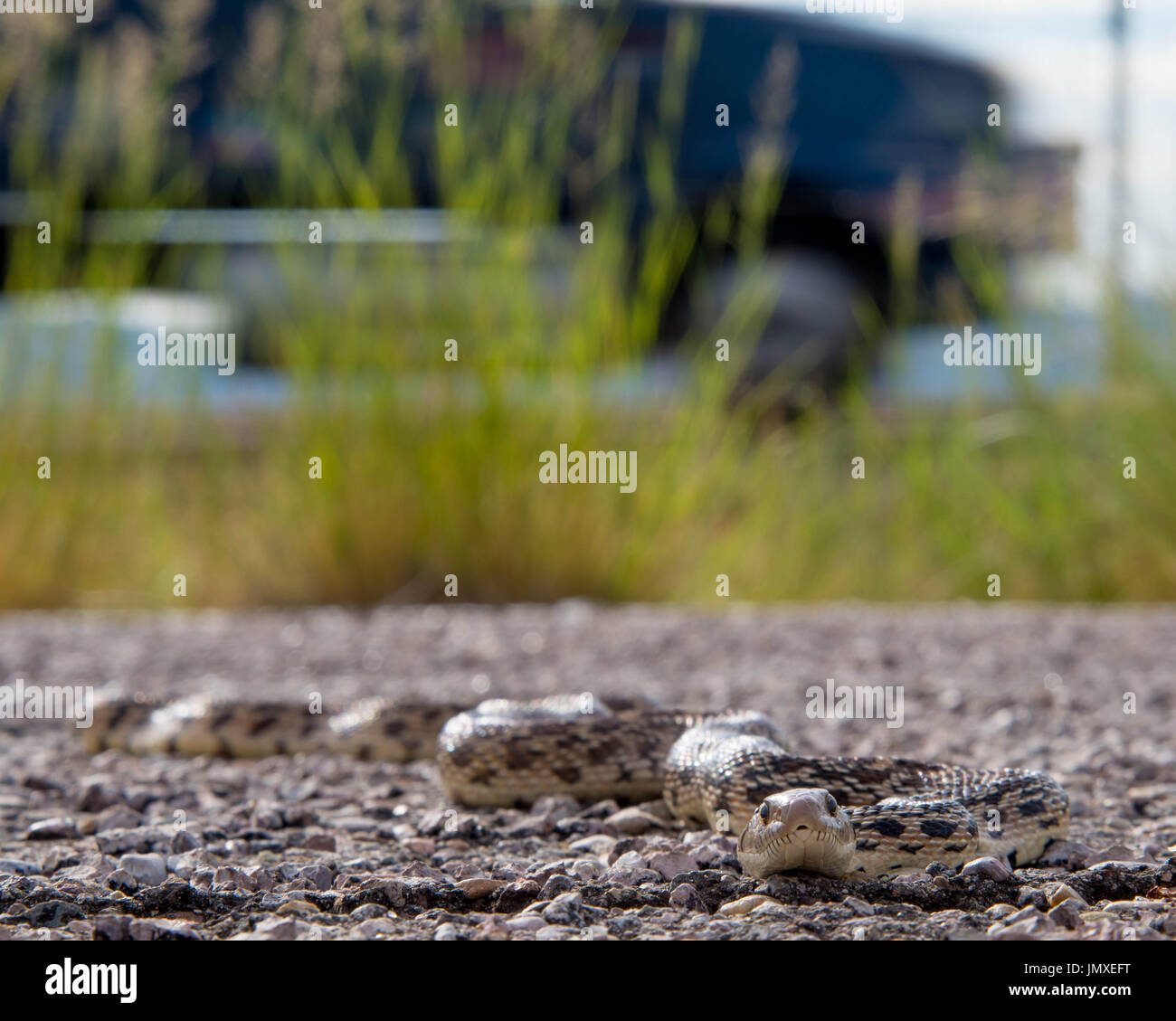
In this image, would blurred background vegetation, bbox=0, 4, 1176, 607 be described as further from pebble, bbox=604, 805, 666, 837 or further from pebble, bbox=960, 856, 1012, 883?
pebble, bbox=960, 856, 1012, 883

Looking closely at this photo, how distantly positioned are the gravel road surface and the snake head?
0.13 ft

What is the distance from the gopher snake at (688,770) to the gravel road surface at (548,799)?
0.20 feet

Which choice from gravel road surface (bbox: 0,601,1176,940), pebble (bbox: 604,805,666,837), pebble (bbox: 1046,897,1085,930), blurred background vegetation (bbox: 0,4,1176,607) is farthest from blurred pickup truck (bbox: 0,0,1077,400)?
pebble (bbox: 1046,897,1085,930)

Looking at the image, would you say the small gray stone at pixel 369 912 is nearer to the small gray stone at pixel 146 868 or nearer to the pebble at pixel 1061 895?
the small gray stone at pixel 146 868

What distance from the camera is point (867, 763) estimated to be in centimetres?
269

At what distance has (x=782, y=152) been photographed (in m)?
8.71

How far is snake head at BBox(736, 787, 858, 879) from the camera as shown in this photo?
2.28 m

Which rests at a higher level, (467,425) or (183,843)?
(467,425)

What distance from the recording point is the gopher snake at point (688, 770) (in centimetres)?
238

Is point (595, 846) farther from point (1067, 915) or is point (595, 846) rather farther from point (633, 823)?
point (1067, 915)

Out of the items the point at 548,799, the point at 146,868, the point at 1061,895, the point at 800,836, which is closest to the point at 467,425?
the point at 548,799

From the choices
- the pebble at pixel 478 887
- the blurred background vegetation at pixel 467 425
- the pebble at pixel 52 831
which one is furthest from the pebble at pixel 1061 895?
the blurred background vegetation at pixel 467 425

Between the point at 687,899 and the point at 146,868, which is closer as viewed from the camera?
the point at 687,899

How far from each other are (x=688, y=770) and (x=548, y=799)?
15.3 inches
